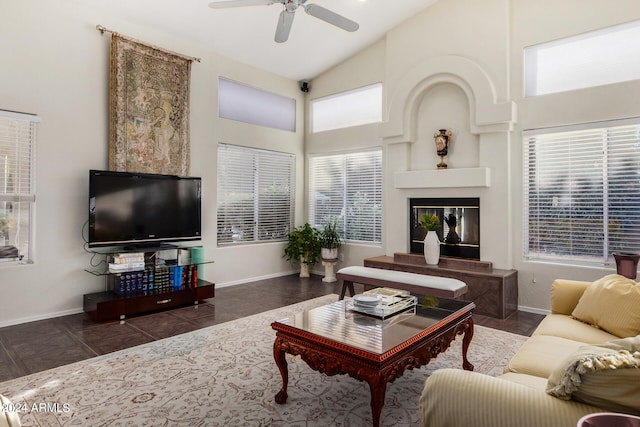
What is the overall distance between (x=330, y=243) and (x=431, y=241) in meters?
1.84

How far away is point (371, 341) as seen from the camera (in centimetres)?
218

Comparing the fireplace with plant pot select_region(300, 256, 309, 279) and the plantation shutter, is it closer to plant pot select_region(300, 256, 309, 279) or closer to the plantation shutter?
plant pot select_region(300, 256, 309, 279)

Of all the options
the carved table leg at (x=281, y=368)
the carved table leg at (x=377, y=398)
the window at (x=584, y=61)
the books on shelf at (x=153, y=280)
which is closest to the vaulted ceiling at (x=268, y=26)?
the window at (x=584, y=61)

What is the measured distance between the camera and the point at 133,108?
4734 millimetres

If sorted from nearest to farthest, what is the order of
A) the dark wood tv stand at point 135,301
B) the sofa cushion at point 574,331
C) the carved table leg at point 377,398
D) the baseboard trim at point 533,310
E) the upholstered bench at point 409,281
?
→ 1. the carved table leg at point 377,398
2. the sofa cushion at point 574,331
3. the upholstered bench at point 409,281
4. the dark wood tv stand at point 135,301
5. the baseboard trim at point 533,310

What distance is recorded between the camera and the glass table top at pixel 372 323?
219cm

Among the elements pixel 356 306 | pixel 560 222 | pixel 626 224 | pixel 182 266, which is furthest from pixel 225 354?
pixel 626 224

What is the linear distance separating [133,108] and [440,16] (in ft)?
14.2

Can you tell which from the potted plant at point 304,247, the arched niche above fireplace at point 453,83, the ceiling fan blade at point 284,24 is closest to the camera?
the ceiling fan blade at point 284,24

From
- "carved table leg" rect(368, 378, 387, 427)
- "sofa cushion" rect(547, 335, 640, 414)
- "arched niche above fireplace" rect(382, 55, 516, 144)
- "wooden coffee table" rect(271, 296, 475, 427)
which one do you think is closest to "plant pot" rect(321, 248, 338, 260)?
"arched niche above fireplace" rect(382, 55, 516, 144)

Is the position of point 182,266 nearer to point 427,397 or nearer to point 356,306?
point 356,306

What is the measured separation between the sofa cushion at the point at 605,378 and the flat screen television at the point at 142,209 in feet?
14.7

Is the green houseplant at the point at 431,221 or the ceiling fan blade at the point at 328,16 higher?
the ceiling fan blade at the point at 328,16

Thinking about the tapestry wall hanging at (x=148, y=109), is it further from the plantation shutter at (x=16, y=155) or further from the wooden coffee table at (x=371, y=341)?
the wooden coffee table at (x=371, y=341)
